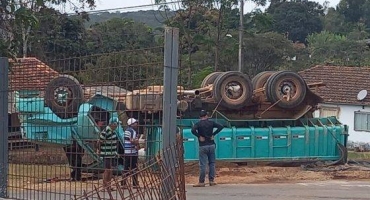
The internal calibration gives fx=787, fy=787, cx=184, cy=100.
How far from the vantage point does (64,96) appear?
8.91 meters

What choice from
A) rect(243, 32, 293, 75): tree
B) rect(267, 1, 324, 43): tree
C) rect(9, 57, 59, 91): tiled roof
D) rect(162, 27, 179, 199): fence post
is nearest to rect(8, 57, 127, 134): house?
rect(9, 57, 59, 91): tiled roof

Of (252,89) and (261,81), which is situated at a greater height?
(261,81)

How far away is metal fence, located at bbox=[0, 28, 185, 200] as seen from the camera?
7.82 m

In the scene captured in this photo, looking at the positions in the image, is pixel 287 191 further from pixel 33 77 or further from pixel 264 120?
pixel 33 77

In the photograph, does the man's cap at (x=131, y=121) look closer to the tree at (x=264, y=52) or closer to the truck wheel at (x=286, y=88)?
the truck wheel at (x=286, y=88)

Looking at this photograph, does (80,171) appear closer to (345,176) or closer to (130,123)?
(130,123)

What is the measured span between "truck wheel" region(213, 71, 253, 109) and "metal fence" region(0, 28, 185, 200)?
9720mm

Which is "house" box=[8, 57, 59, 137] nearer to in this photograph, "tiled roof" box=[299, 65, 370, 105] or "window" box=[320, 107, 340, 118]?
"tiled roof" box=[299, 65, 370, 105]

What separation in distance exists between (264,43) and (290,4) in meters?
36.5

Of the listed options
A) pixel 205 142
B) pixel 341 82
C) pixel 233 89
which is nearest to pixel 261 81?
pixel 233 89

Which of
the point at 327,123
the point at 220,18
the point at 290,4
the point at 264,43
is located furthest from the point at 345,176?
the point at 290,4

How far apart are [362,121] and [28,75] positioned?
1404 inches

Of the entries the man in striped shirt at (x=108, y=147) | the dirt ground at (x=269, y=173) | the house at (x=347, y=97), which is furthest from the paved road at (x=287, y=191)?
the house at (x=347, y=97)

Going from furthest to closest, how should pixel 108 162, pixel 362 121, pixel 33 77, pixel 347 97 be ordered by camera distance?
pixel 347 97, pixel 362 121, pixel 108 162, pixel 33 77
